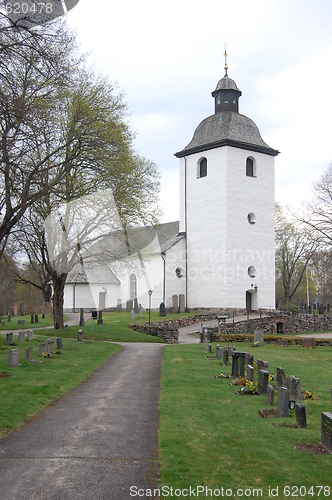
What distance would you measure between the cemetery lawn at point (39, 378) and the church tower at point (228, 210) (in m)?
19.6

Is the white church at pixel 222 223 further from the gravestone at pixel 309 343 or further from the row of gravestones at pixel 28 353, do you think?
the row of gravestones at pixel 28 353

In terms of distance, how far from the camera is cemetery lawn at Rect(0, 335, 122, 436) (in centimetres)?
898

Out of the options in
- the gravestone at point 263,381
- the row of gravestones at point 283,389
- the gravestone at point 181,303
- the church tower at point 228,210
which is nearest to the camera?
the row of gravestones at point 283,389

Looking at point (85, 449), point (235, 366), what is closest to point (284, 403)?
point (85, 449)

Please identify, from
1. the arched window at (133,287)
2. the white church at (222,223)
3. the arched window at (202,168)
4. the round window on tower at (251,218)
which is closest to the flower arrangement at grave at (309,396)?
the white church at (222,223)

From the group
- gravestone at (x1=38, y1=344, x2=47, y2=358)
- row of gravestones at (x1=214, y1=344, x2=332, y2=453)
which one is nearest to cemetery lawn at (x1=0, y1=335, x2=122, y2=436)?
gravestone at (x1=38, y1=344, x2=47, y2=358)

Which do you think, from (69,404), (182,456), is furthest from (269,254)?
(182,456)

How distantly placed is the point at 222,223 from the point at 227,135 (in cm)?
699

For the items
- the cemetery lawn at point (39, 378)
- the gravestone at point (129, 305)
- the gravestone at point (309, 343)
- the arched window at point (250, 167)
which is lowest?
the gravestone at point (309, 343)

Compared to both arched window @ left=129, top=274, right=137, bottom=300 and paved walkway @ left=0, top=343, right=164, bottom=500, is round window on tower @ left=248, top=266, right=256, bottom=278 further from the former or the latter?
paved walkway @ left=0, top=343, right=164, bottom=500

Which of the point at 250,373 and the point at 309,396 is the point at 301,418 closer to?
the point at 309,396

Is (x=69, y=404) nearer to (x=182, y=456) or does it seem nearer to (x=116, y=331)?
(x=182, y=456)

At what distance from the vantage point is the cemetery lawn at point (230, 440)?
5730mm

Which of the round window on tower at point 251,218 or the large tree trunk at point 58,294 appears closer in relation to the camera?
the large tree trunk at point 58,294
